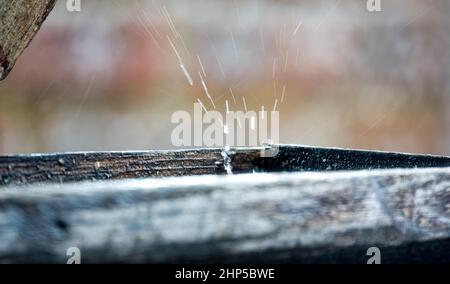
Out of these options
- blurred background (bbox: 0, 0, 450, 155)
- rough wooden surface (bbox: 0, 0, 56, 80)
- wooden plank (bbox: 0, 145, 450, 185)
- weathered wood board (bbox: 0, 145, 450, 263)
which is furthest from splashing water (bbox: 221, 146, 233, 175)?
blurred background (bbox: 0, 0, 450, 155)

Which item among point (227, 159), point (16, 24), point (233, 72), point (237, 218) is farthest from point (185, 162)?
point (233, 72)

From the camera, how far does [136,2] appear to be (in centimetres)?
310

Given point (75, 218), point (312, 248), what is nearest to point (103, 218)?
point (75, 218)

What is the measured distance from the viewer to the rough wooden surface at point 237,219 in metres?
0.38

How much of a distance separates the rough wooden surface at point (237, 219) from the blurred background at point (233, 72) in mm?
2450

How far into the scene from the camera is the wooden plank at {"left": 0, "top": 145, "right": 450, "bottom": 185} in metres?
0.85

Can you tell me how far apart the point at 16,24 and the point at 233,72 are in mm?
2209

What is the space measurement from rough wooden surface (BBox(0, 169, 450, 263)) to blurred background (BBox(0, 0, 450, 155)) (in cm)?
245

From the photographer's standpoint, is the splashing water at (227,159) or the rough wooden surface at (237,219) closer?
the rough wooden surface at (237,219)

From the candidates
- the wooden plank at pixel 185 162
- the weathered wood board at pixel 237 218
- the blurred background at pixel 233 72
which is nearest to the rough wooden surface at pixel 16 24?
the wooden plank at pixel 185 162

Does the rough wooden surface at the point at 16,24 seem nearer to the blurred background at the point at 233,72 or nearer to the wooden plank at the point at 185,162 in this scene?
the wooden plank at the point at 185,162

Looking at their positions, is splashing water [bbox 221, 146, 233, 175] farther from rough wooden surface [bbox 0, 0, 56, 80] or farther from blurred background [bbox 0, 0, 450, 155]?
blurred background [bbox 0, 0, 450, 155]

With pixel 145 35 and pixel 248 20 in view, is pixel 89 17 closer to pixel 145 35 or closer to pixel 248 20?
pixel 145 35

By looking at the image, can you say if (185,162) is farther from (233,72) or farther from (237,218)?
(233,72)
